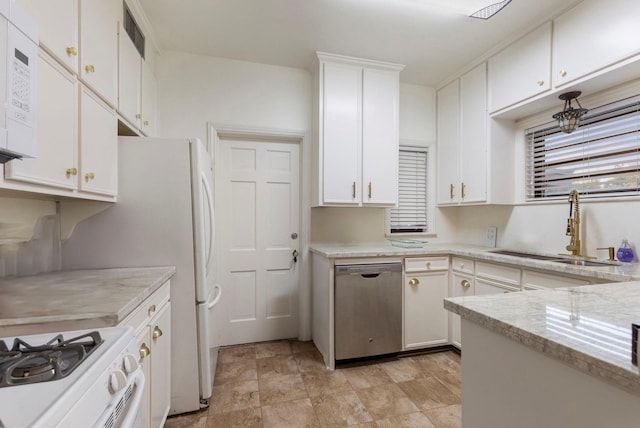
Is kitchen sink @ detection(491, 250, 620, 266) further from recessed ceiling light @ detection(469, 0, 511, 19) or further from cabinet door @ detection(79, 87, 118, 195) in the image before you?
cabinet door @ detection(79, 87, 118, 195)

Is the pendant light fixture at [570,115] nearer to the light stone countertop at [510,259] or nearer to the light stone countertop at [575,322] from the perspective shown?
the light stone countertop at [510,259]

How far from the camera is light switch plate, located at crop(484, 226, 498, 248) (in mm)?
2789

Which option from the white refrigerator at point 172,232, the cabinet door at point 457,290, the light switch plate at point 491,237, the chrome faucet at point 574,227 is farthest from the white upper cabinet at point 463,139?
the white refrigerator at point 172,232

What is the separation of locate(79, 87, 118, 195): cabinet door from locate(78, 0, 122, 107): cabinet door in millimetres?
77

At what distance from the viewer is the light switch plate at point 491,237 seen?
2.79 meters

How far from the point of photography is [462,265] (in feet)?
8.14

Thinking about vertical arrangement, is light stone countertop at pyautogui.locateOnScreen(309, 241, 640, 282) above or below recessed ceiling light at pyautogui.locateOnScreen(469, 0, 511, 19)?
below

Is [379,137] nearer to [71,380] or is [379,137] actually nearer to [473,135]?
[473,135]

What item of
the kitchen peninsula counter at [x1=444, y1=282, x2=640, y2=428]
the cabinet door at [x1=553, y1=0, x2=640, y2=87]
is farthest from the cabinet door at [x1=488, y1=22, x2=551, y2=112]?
the kitchen peninsula counter at [x1=444, y1=282, x2=640, y2=428]

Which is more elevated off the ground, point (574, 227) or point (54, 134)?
point (54, 134)

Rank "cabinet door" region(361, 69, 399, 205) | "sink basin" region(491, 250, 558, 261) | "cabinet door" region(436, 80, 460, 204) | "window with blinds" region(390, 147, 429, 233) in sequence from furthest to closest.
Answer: "window with blinds" region(390, 147, 429, 233) → "cabinet door" region(436, 80, 460, 204) → "cabinet door" region(361, 69, 399, 205) → "sink basin" region(491, 250, 558, 261)

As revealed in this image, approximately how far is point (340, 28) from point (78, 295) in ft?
7.77

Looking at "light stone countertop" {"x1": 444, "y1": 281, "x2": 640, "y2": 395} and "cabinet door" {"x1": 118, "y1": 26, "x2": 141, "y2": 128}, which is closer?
"light stone countertop" {"x1": 444, "y1": 281, "x2": 640, "y2": 395}

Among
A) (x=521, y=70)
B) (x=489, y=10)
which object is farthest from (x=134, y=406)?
(x=521, y=70)
